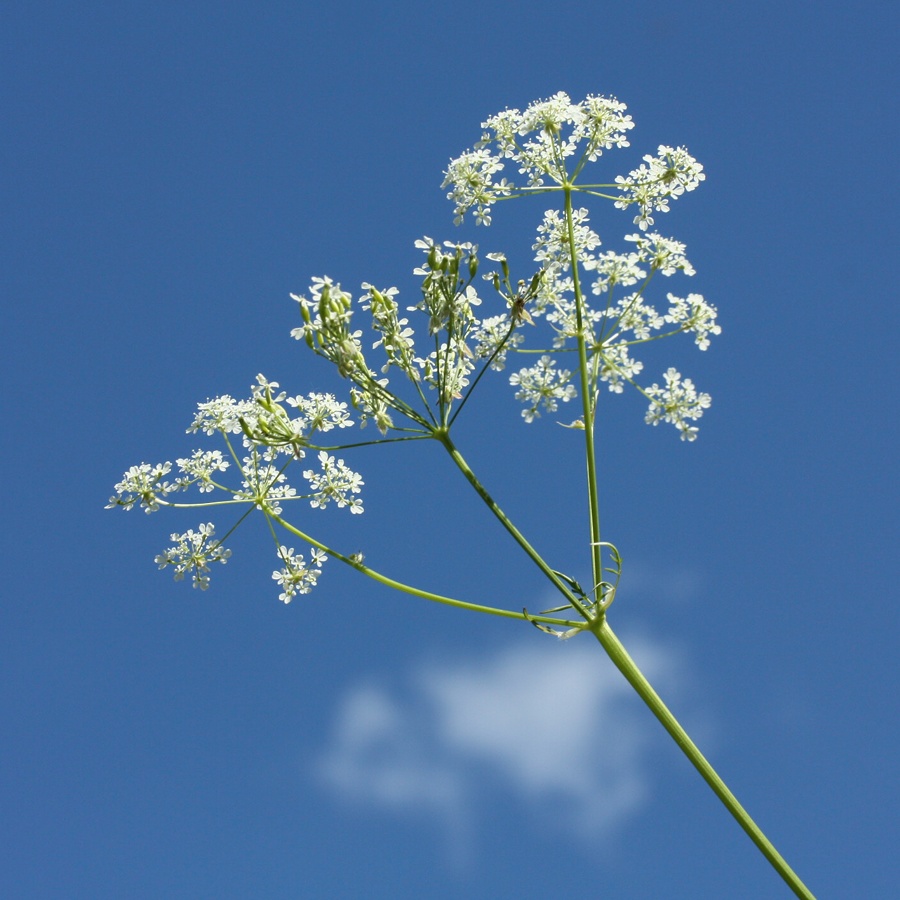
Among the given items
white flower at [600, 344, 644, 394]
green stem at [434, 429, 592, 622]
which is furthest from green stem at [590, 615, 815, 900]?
white flower at [600, 344, 644, 394]

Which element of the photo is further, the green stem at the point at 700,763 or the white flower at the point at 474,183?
the white flower at the point at 474,183

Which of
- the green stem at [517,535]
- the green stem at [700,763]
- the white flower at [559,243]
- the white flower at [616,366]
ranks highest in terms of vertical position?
the white flower at [559,243]

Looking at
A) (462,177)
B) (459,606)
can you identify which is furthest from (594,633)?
(462,177)

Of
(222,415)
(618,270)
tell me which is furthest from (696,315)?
(222,415)

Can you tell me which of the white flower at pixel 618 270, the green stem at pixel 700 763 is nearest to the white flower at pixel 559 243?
the white flower at pixel 618 270

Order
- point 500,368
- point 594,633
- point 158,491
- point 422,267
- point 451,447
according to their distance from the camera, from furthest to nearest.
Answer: point 158,491, point 500,368, point 422,267, point 451,447, point 594,633

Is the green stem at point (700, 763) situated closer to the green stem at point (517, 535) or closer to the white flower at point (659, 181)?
the green stem at point (517, 535)

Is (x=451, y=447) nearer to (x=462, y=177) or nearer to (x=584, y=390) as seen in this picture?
(x=584, y=390)

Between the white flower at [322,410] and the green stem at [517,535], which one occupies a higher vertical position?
the white flower at [322,410]

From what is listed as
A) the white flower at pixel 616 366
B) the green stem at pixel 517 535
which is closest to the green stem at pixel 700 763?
the green stem at pixel 517 535
